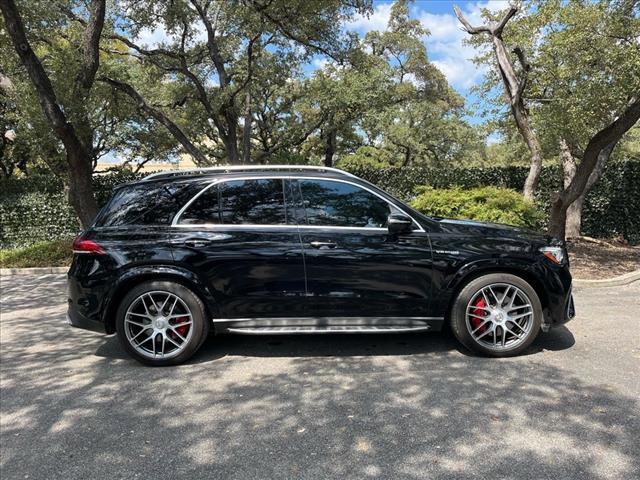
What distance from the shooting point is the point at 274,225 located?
4488 millimetres

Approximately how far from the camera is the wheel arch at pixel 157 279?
4.41 metres

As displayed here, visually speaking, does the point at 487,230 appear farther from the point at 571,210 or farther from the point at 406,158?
the point at 406,158

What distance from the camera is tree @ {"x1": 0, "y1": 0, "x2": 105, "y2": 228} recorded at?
942 cm

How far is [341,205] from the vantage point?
4.55 metres

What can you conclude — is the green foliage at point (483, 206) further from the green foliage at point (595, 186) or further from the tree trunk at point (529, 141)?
the tree trunk at point (529, 141)

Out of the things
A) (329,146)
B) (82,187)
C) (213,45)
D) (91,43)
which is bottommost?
(82,187)

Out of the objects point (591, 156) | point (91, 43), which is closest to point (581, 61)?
point (591, 156)

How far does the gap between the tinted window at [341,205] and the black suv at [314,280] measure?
0.01 metres

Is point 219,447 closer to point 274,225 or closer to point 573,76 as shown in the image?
point 274,225

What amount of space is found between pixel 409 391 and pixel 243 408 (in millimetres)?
1312

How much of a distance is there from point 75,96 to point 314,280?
9073 millimetres

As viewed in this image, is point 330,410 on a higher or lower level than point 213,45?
lower

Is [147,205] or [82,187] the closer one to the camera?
[147,205]

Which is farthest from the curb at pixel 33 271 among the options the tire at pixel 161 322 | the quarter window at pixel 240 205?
the quarter window at pixel 240 205
